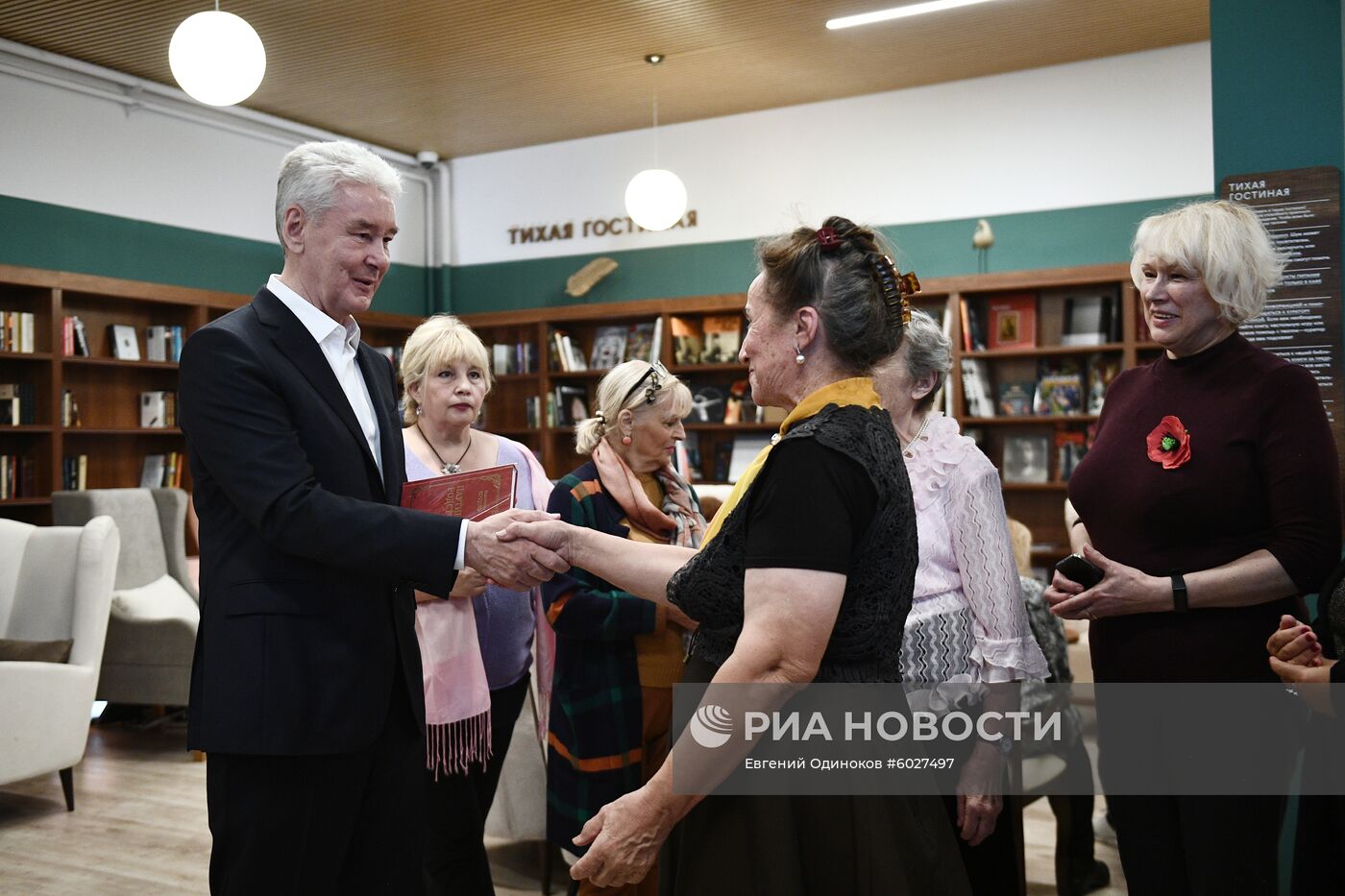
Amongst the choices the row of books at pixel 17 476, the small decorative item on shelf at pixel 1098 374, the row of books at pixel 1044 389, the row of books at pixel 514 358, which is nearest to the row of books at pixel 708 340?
the row of books at pixel 514 358

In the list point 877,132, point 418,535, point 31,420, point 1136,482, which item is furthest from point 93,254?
point 1136,482

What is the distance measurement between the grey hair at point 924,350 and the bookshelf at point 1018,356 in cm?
465

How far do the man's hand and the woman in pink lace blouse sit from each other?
0.69 meters

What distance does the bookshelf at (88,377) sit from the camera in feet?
20.8

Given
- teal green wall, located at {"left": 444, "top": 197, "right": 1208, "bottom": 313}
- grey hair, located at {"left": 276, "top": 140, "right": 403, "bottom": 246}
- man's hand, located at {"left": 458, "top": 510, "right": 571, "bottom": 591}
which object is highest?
teal green wall, located at {"left": 444, "top": 197, "right": 1208, "bottom": 313}

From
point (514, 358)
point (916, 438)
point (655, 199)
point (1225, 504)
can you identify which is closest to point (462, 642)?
point (916, 438)

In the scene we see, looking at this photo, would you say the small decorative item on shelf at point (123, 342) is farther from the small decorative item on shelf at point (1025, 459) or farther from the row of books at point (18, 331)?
the small decorative item on shelf at point (1025, 459)

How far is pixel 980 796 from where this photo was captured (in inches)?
81.0

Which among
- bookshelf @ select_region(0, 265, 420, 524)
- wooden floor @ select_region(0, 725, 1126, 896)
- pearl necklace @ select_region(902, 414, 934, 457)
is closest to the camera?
pearl necklace @ select_region(902, 414, 934, 457)

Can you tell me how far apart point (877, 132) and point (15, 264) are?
18.0 feet

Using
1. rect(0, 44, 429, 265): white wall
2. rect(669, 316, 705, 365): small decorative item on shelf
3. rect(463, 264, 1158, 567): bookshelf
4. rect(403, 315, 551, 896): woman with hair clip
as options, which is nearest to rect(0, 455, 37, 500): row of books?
rect(0, 44, 429, 265): white wall

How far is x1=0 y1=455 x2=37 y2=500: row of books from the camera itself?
20.6 ft

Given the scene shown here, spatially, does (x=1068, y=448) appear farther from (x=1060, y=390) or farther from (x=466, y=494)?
(x=466, y=494)

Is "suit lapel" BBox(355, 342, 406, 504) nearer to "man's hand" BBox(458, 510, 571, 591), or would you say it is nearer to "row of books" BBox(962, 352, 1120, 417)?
"man's hand" BBox(458, 510, 571, 591)
